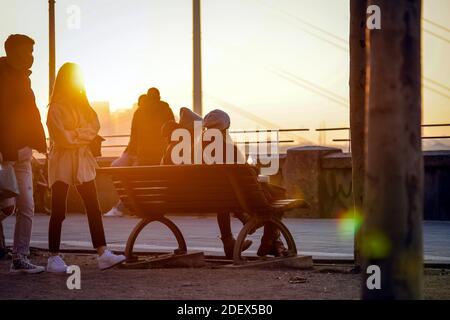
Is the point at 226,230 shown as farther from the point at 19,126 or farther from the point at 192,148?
the point at 19,126

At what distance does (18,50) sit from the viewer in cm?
795

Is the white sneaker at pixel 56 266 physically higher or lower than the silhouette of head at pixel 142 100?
lower

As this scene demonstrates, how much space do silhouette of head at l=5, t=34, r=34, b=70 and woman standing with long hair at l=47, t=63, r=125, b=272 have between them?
32 centimetres

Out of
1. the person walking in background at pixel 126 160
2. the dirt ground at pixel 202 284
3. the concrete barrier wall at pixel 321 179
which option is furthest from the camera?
the concrete barrier wall at pixel 321 179

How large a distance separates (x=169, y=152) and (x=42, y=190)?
14.5 m

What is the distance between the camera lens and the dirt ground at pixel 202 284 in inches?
244

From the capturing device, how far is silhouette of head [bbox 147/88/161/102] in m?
14.4

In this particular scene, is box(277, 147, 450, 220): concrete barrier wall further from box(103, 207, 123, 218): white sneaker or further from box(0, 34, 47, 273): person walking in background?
box(0, 34, 47, 273): person walking in background

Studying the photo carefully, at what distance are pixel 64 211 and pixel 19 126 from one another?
2.65 ft

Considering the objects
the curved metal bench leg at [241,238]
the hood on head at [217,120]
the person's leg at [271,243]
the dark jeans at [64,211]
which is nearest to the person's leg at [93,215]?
the dark jeans at [64,211]

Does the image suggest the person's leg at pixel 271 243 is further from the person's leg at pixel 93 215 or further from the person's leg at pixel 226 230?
the person's leg at pixel 93 215

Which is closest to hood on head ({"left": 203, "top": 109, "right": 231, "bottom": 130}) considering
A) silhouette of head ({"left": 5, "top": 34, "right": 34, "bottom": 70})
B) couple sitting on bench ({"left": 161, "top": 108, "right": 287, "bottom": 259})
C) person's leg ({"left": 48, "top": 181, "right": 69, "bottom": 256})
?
couple sitting on bench ({"left": 161, "top": 108, "right": 287, "bottom": 259})

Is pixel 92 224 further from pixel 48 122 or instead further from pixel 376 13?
pixel 376 13
